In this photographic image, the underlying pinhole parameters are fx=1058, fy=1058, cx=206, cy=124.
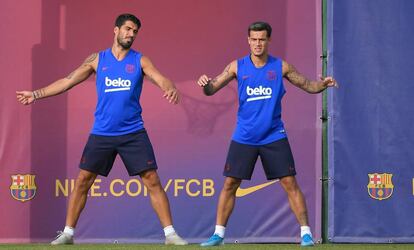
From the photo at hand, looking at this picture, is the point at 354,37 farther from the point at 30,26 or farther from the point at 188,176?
the point at 30,26

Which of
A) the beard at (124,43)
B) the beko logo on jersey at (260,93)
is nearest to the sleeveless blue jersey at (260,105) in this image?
the beko logo on jersey at (260,93)

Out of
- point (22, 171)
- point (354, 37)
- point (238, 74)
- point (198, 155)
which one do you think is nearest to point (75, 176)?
point (22, 171)

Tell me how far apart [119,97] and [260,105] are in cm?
135

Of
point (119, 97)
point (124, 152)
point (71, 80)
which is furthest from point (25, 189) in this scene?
point (119, 97)

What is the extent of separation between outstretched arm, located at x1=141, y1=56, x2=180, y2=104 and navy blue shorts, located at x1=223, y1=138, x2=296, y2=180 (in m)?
0.83

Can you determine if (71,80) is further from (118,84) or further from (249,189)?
(249,189)

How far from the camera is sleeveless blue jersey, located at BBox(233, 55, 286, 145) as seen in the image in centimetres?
1016

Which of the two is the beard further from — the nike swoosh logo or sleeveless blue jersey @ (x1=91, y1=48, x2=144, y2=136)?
the nike swoosh logo

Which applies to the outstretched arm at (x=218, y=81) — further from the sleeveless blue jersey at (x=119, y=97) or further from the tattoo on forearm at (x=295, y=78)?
the sleeveless blue jersey at (x=119, y=97)

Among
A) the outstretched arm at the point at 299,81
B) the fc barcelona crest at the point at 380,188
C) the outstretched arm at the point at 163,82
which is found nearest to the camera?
the outstretched arm at the point at 163,82

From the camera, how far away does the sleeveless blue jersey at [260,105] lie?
10164 mm

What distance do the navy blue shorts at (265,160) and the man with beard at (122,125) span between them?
2.46 feet

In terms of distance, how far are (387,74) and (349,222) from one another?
1.71 m

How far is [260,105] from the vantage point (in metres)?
10.2
